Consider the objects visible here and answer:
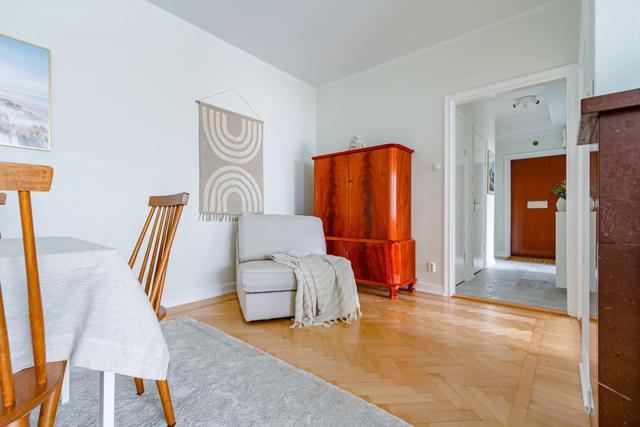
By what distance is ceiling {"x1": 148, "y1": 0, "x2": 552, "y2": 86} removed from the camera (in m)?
2.60

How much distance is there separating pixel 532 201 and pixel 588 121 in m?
6.53

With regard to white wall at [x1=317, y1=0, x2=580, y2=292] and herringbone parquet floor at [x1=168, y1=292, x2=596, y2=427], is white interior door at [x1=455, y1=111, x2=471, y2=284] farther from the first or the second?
herringbone parquet floor at [x1=168, y1=292, x2=596, y2=427]

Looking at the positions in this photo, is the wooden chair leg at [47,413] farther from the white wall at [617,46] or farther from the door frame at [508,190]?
the door frame at [508,190]

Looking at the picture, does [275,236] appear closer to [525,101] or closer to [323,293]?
[323,293]

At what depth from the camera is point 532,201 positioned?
612cm

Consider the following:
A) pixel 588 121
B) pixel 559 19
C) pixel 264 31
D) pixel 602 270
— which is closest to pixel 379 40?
pixel 264 31

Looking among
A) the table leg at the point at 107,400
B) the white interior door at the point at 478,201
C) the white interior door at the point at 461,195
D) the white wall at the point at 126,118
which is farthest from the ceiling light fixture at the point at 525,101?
the table leg at the point at 107,400

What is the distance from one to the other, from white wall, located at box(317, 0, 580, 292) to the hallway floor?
612 millimetres

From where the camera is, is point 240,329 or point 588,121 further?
point 240,329

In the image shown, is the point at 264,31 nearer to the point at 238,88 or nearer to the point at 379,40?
the point at 238,88

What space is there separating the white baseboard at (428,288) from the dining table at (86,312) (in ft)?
9.55

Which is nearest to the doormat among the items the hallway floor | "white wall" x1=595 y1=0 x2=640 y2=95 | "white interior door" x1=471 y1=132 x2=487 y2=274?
the hallway floor

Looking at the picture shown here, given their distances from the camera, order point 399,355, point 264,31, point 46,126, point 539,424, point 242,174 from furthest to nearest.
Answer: point 242,174 → point 264,31 → point 46,126 → point 399,355 → point 539,424

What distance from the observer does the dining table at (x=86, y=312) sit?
2.26ft
